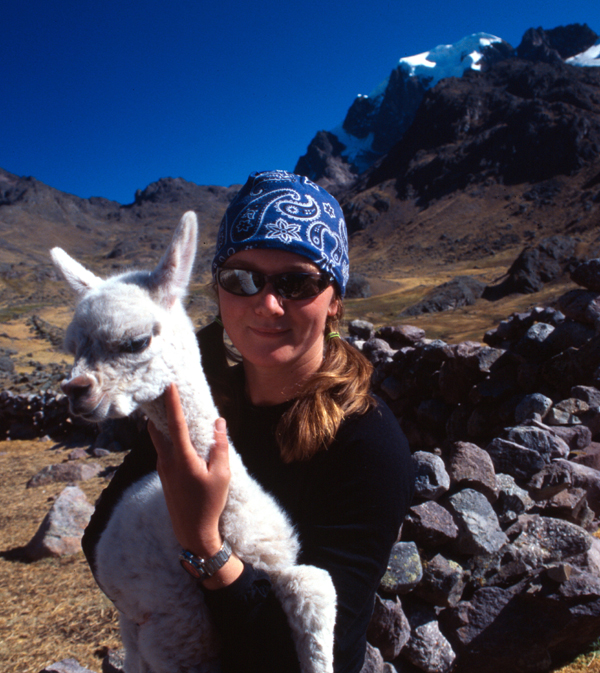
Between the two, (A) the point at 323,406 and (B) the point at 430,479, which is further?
(B) the point at 430,479

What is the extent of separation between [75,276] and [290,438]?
3.05ft

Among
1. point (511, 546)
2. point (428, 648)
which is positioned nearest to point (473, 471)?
point (511, 546)

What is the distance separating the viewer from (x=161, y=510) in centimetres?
154

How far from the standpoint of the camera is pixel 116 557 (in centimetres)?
150

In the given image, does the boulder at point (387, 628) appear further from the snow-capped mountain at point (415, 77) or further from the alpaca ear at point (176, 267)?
the snow-capped mountain at point (415, 77)

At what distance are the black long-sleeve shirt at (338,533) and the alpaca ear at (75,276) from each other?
0.89 metres

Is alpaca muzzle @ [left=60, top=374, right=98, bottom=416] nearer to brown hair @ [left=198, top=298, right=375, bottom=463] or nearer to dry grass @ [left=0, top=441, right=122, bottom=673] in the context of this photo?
brown hair @ [left=198, top=298, right=375, bottom=463]

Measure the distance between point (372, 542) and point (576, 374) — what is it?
14.2 ft

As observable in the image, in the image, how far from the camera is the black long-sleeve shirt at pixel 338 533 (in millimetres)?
1258

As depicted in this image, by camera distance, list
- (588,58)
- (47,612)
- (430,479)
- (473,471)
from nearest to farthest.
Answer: (430,479) < (473,471) < (47,612) < (588,58)

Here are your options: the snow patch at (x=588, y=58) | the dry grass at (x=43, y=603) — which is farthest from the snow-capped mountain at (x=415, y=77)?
the dry grass at (x=43, y=603)

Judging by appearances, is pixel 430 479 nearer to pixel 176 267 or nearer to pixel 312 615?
pixel 312 615

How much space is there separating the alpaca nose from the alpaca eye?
5.5 inches

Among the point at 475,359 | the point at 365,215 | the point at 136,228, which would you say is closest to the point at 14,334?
the point at 475,359
